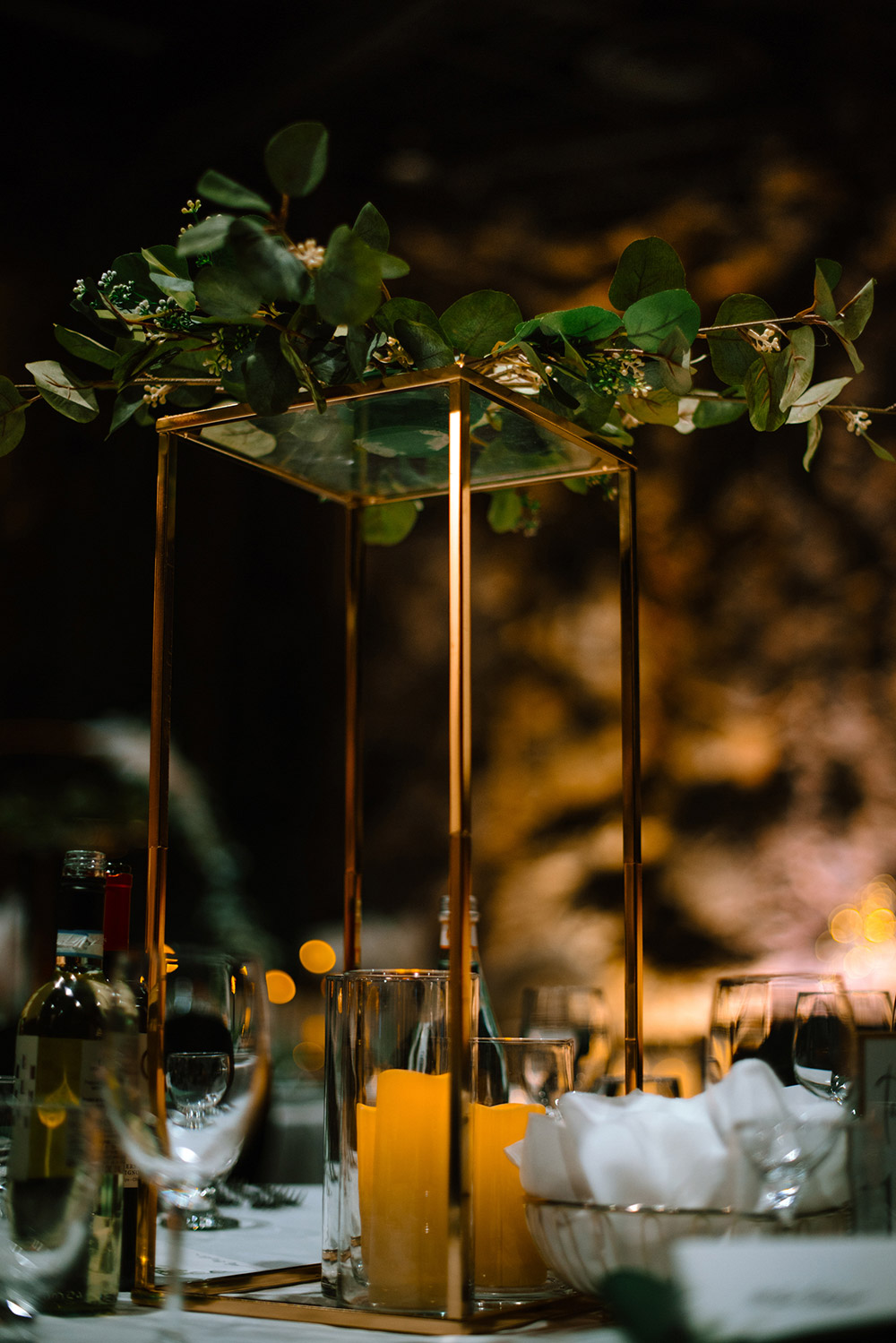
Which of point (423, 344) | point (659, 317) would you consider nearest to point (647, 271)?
point (659, 317)

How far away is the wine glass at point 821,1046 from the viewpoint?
2.43 feet

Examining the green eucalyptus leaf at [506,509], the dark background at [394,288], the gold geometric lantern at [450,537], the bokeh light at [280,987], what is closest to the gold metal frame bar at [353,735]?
the gold geometric lantern at [450,537]

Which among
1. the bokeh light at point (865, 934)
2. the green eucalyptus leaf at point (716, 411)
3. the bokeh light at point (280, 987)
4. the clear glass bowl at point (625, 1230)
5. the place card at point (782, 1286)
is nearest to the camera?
the place card at point (782, 1286)

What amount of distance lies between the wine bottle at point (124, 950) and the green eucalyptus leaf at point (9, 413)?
0.91ft

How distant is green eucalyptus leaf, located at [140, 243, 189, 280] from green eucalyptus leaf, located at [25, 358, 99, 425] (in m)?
0.09

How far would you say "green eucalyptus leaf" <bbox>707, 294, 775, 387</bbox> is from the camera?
812 millimetres

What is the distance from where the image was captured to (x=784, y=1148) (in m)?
0.59

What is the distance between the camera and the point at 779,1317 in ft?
1.55

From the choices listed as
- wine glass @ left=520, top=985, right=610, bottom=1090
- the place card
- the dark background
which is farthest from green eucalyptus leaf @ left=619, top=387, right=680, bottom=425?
the dark background

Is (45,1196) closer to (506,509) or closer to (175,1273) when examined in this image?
(175,1273)

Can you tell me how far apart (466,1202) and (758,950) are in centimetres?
211

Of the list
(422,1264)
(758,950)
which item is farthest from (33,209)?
(422,1264)

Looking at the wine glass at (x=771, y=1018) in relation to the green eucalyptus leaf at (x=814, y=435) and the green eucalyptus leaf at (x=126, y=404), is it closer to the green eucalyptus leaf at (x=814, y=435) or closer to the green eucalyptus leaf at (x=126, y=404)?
the green eucalyptus leaf at (x=814, y=435)

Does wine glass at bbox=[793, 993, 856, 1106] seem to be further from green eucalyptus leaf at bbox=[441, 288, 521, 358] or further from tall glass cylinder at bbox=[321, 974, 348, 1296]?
green eucalyptus leaf at bbox=[441, 288, 521, 358]
